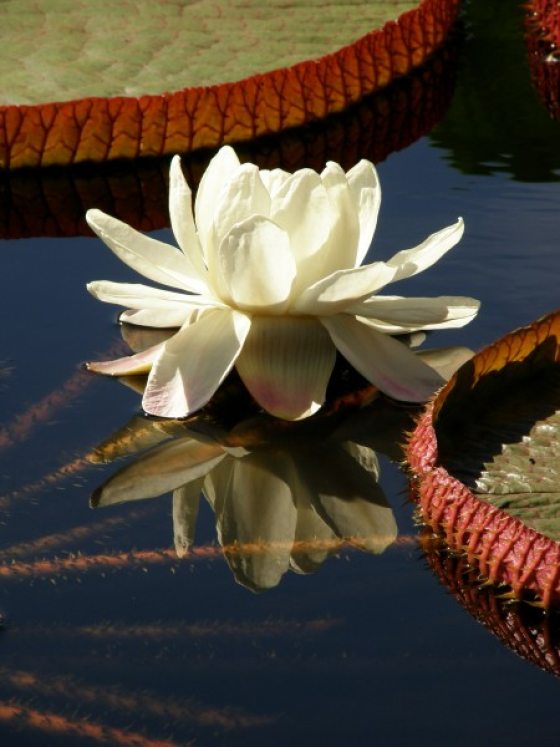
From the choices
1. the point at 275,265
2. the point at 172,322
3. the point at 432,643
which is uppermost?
the point at 275,265

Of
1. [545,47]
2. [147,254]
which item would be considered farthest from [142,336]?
[545,47]

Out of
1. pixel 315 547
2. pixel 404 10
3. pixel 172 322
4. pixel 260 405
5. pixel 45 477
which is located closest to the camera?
pixel 315 547

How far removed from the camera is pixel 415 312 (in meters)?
1.55

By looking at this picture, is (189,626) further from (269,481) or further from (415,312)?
(415,312)

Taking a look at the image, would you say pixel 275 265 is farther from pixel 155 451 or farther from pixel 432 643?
pixel 432 643

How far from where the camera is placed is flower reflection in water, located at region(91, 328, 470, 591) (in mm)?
1272

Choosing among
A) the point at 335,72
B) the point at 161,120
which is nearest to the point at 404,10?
the point at 335,72

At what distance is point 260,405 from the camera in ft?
4.90

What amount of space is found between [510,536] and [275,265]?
429 mm

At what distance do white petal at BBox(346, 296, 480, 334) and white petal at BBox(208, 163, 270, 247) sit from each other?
153 millimetres

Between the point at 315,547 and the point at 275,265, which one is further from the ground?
the point at 275,265

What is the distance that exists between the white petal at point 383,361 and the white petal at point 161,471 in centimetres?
19

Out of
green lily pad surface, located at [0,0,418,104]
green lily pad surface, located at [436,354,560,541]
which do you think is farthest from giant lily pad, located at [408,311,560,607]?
green lily pad surface, located at [0,0,418,104]

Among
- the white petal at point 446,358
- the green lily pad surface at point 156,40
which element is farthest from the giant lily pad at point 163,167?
the white petal at point 446,358
